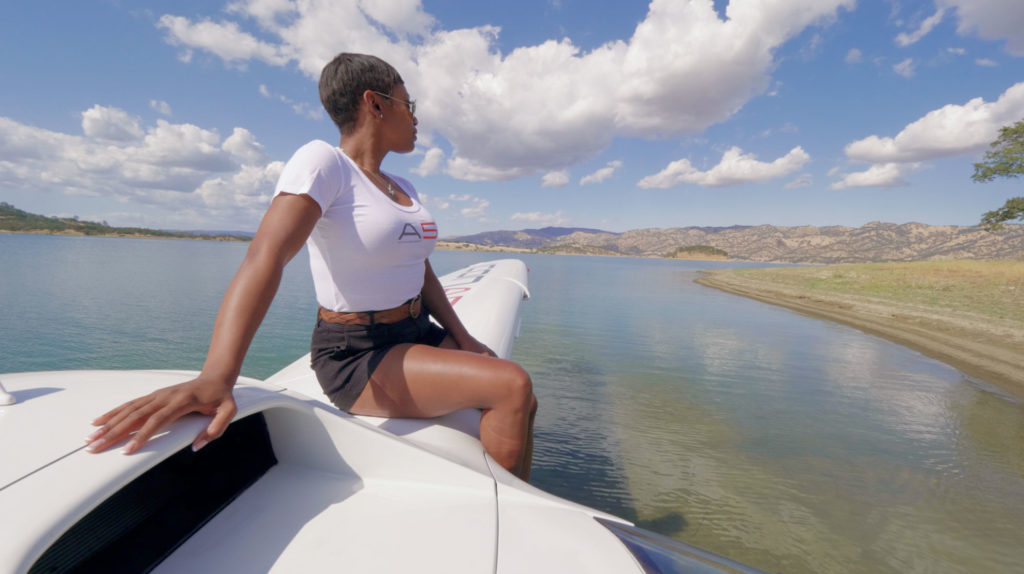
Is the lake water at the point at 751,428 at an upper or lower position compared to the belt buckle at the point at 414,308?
lower

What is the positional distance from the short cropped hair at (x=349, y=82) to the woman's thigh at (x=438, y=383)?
3.43ft

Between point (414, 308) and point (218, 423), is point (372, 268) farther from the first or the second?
point (218, 423)

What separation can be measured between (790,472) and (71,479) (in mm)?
5473

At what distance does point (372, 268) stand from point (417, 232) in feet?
0.80

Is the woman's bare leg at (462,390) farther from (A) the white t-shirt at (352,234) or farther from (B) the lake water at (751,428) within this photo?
(B) the lake water at (751,428)

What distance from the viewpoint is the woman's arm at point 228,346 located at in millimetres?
957

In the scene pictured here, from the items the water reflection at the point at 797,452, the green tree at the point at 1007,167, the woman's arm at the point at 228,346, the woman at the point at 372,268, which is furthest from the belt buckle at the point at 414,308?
the green tree at the point at 1007,167

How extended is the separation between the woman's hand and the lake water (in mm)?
3477

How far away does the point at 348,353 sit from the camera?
6.32 ft

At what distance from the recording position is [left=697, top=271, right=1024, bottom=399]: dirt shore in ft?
29.4

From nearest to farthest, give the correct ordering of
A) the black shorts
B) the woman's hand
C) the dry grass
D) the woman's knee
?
the woman's hand
the woman's knee
the black shorts
the dry grass

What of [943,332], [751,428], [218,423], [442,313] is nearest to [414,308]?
[442,313]

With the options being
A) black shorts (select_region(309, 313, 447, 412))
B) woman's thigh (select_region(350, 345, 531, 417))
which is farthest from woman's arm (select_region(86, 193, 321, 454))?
woman's thigh (select_region(350, 345, 531, 417))

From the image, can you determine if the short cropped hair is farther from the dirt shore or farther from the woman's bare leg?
the dirt shore
